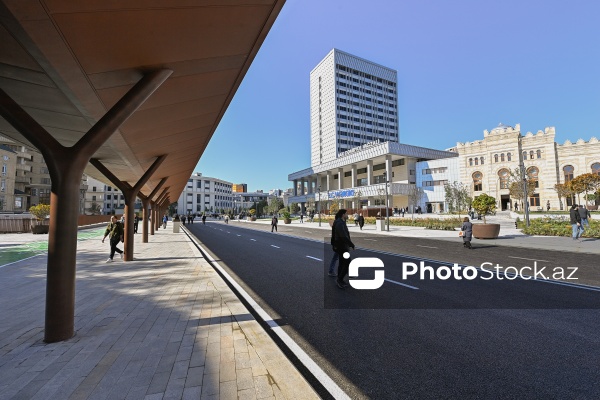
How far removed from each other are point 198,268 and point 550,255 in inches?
545

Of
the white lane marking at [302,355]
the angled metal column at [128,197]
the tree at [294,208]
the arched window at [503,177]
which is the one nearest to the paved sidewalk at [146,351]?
the white lane marking at [302,355]

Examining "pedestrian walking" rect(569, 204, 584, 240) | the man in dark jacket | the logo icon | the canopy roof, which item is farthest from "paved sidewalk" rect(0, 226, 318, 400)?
"pedestrian walking" rect(569, 204, 584, 240)

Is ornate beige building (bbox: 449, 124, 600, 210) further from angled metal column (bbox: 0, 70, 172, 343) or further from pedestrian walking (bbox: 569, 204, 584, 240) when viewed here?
angled metal column (bbox: 0, 70, 172, 343)

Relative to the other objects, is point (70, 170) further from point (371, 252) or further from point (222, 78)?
point (371, 252)

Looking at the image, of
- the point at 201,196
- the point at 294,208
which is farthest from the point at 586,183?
the point at 201,196

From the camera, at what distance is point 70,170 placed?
416cm

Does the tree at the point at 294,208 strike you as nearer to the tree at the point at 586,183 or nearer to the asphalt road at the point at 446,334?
the tree at the point at 586,183

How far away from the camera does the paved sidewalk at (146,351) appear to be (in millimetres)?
2844

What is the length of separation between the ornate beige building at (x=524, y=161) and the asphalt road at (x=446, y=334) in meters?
66.2

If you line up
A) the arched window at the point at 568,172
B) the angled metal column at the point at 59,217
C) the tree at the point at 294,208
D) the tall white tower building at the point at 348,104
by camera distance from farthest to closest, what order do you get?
the tall white tower building at the point at 348,104 → the tree at the point at 294,208 → the arched window at the point at 568,172 → the angled metal column at the point at 59,217

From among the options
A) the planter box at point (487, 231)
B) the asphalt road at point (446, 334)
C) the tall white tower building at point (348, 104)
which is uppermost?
the tall white tower building at point (348, 104)

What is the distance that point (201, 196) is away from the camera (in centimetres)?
13388

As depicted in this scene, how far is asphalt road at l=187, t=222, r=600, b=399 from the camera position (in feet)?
9.59

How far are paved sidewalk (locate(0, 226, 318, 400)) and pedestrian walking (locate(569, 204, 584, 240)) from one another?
19.0m
